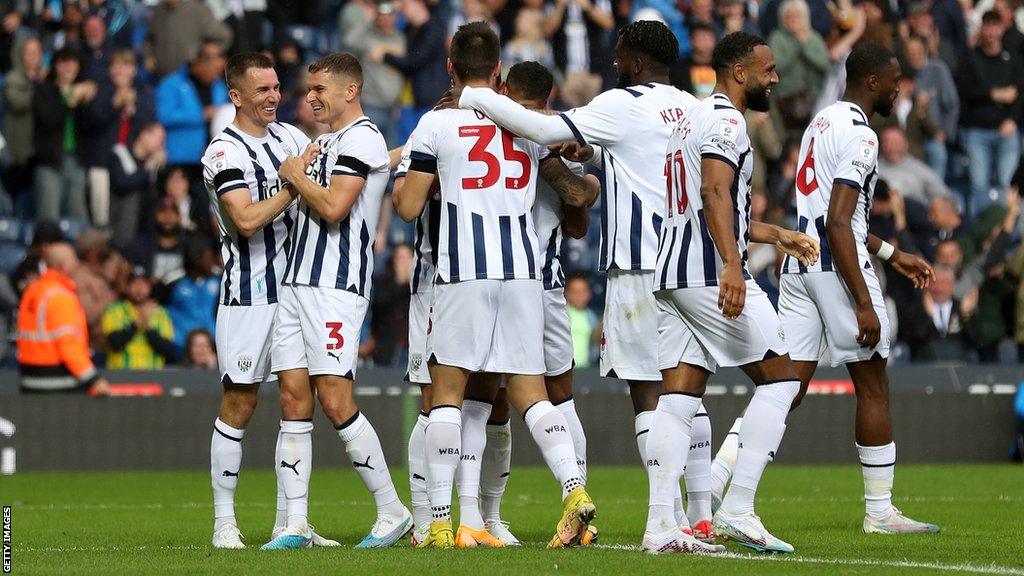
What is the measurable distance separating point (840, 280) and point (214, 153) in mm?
3377

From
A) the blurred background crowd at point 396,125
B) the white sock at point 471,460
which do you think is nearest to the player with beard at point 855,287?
the white sock at point 471,460

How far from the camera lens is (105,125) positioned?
713 inches

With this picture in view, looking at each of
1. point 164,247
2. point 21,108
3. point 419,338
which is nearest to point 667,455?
point 419,338

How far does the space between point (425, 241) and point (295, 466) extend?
1.30 meters

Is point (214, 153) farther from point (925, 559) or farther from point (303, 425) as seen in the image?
point (925, 559)

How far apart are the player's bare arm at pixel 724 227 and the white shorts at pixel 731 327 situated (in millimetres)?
147

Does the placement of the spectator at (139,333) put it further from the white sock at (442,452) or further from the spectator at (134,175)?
the white sock at (442,452)

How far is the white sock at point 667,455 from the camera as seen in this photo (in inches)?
287

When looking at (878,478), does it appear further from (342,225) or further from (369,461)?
(342,225)

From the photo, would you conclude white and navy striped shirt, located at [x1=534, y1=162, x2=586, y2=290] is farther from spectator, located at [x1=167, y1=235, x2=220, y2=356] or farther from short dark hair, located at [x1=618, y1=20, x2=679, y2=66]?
spectator, located at [x1=167, y1=235, x2=220, y2=356]

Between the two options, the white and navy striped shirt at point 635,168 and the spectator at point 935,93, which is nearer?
the white and navy striped shirt at point 635,168

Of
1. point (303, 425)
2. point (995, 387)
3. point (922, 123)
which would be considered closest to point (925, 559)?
point (303, 425)

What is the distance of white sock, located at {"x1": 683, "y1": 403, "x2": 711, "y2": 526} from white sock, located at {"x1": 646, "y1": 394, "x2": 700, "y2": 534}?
2.92 ft

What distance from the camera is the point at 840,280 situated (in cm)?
884
